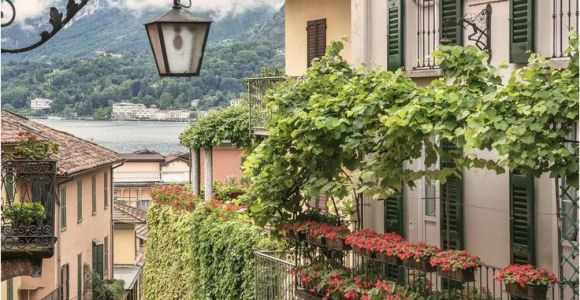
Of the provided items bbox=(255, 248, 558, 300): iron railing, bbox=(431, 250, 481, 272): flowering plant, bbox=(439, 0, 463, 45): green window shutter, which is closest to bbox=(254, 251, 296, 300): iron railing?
bbox=(255, 248, 558, 300): iron railing

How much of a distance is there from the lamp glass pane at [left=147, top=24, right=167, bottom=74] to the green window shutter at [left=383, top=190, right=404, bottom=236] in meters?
6.22

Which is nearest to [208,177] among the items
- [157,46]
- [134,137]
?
[157,46]

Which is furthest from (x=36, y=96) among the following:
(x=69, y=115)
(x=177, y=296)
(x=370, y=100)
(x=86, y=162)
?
(x=370, y=100)

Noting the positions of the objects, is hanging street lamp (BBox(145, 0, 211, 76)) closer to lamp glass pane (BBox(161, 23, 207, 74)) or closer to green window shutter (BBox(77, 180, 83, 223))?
lamp glass pane (BBox(161, 23, 207, 74))

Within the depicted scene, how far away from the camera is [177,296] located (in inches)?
1125

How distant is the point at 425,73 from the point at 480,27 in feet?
4.01

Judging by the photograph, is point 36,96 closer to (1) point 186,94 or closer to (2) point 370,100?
(1) point 186,94

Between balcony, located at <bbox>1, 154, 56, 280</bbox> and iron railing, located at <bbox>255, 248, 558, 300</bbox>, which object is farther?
balcony, located at <bbox>1, 154, 56, 280</bbox>

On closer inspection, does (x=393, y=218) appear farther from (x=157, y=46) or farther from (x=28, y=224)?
(x=157, y=46)

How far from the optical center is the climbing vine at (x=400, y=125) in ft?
31.8

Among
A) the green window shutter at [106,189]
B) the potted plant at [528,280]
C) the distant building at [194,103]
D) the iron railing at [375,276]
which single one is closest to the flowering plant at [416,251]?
the iron railing at [375,276]

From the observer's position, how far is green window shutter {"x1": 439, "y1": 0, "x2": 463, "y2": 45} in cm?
1390

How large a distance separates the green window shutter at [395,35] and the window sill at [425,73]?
15.9 inches

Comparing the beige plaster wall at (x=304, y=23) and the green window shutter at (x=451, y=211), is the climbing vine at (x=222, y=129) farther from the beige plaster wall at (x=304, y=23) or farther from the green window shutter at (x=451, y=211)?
the green window shutter at (x=451, y=211)
